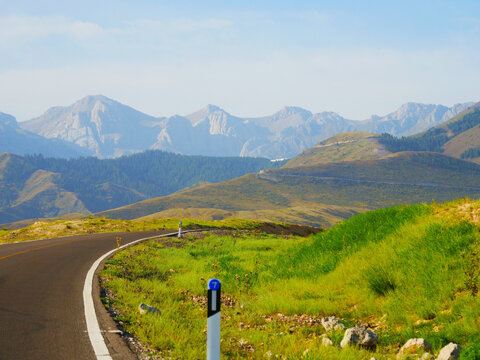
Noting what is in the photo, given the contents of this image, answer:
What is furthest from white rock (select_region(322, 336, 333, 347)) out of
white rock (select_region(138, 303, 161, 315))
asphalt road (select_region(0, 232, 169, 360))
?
white rock (select_region(138, 303, 161, 315))

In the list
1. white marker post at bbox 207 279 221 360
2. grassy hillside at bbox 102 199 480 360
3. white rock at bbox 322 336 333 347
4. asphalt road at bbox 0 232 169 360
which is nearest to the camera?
white marker post at bbox 207 279 221 360

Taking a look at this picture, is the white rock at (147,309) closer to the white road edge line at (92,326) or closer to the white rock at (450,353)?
the white road edge line at (92,326)

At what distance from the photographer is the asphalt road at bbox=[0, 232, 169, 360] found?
6.24 meters

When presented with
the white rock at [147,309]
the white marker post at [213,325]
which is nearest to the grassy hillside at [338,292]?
the white rock at [147,309]

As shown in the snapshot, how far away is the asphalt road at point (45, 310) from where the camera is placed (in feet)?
20.5

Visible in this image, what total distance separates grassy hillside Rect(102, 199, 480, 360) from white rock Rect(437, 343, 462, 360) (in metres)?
0.30

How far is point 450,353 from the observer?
19.1ft

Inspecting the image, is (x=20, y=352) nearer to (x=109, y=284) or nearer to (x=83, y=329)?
(x=83, y=329)

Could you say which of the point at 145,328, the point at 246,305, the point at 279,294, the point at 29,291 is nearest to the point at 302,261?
the point at 279,294

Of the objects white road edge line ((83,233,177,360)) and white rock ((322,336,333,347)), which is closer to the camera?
white road edge line ((83,233,177,360))

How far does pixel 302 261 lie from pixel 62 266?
8262 mm

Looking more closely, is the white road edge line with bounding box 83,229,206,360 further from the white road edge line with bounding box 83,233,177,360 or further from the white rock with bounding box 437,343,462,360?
the white rock with bounding box 437,343,462,360

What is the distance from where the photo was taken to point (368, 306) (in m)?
8.68

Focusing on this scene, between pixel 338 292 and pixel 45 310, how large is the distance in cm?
657
